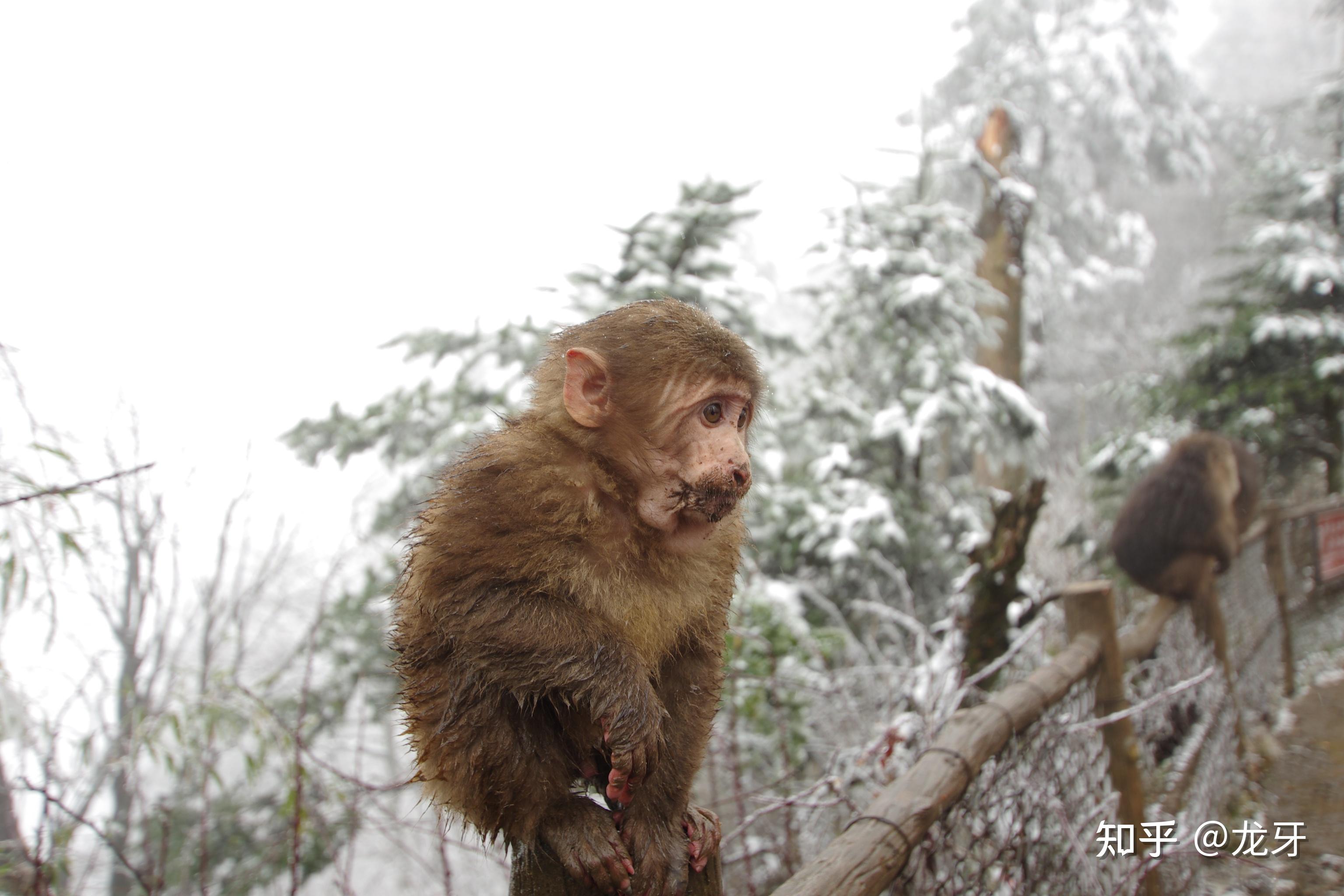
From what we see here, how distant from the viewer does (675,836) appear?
4.98ft

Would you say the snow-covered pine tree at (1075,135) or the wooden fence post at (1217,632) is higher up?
the snow-covered pine tree at (1075,135)

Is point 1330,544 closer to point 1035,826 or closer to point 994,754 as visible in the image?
point 1035,826

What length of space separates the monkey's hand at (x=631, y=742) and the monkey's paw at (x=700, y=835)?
0.20 meters

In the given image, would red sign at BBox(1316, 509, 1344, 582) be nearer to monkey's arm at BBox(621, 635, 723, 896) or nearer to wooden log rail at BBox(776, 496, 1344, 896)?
wooden log rail at BBox(776, 496, 1344, 896)

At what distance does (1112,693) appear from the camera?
3.35 meters

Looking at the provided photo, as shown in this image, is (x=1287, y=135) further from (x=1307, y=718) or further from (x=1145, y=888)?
(x=1145, y=888)

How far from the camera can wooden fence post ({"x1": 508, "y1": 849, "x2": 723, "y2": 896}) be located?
138 cm

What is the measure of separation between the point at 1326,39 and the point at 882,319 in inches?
1177

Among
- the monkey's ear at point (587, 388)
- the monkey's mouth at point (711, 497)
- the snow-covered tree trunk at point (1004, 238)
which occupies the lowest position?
the monkey's mouth at point (711, 497)

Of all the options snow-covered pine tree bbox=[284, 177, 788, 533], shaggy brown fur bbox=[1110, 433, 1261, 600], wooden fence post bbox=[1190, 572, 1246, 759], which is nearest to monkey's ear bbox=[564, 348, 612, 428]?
snow-covered pine tree bbox=[284, 177, 788, 533]

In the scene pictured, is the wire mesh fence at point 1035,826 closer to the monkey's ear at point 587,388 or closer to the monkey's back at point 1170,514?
the monkey's ear at point 587,388

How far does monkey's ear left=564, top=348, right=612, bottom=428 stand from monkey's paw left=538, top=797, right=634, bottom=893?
0.70 m

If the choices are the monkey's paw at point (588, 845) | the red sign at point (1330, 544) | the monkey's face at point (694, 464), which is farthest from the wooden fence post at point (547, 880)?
the red sign at point (1330, 544)

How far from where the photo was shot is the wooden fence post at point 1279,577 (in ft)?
20.1
